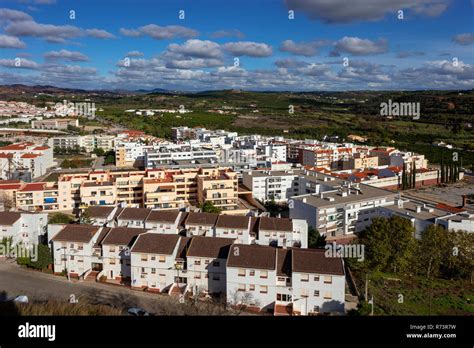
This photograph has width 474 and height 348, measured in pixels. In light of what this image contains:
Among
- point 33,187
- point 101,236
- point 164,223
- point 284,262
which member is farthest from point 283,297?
point 33,187

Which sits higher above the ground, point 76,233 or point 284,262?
point 76,233

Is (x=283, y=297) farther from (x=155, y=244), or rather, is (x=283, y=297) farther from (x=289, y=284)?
(x=155, y=244)

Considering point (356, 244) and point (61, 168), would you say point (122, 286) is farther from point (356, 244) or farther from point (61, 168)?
point (61, 168)

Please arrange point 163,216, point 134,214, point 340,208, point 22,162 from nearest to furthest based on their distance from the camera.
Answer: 1. point 163,216
2. point 134,214
3. point 340,208
4. point 22,162

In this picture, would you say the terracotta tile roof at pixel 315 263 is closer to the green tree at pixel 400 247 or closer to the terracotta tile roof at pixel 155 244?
the terracotta tile roof at pixel 155 244

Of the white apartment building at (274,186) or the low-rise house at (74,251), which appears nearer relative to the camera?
the low-rise house at (74,251)

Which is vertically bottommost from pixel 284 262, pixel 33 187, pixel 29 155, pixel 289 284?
pixel 289 284

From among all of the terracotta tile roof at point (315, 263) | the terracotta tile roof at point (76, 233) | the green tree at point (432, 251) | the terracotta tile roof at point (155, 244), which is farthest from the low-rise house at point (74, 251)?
the green tree at point (432, 251)
